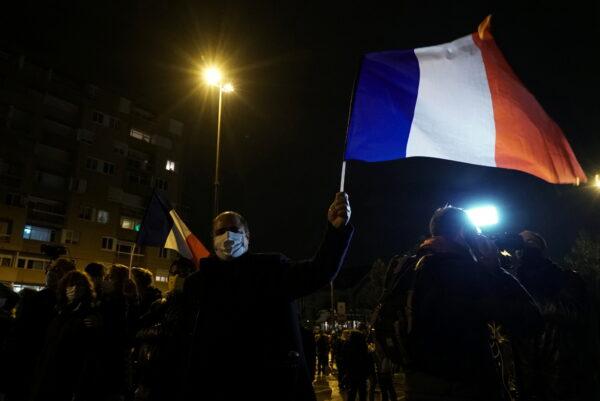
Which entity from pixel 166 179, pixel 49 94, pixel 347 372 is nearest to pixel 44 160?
pixel 49 94

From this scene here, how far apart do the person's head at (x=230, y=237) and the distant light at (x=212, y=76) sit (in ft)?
37.1

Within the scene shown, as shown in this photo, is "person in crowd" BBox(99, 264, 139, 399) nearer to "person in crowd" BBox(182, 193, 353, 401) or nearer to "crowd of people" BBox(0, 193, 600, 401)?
"crowd of people" BBox(0, 193, 600, 401)

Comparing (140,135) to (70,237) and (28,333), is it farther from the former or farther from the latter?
(28,333)

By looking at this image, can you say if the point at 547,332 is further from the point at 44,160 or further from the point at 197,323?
the point at 44,160

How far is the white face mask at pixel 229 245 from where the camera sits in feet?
10.9

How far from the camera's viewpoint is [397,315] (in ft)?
9.34

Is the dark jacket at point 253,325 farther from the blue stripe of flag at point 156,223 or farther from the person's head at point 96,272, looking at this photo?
the blue stripe of flag at point 156,223

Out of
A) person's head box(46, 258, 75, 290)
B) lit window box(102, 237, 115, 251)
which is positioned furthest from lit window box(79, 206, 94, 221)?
person's head box(46, 258, 75, 290)

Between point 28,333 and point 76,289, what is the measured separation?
3.61 feet

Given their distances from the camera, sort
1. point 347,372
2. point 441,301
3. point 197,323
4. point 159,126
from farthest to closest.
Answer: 1. point 159,126
2. point 347,372
3. point 197,323
4. point 441,301

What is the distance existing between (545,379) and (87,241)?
4731 cm

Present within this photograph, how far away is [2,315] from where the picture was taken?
7.24 metres

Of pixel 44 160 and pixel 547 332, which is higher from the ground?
pixel 44 160

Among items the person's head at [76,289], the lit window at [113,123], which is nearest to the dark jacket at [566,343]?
the person's head at [76,289]
